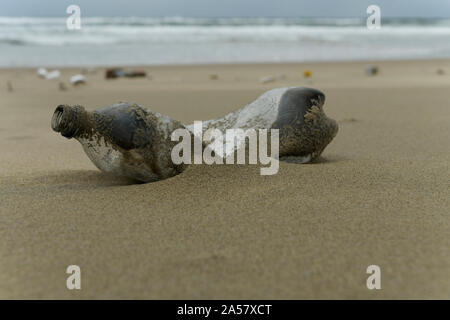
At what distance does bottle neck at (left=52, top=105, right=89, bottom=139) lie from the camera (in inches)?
91.2

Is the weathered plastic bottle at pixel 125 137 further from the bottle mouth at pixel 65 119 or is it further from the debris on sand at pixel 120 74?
the debris on sand at pixel 120 74

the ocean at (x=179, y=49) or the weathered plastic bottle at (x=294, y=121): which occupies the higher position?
the ocean at (x=179, y=49)

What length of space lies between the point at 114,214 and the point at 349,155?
5.48 ft

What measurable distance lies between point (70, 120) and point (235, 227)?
0.92m

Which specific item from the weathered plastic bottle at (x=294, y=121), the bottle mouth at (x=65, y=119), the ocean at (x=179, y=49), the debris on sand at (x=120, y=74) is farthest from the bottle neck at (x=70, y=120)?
the ocean at (x=179, y=49)

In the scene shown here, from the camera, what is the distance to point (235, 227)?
1.93 meters

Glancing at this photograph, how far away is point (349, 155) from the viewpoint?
324cm

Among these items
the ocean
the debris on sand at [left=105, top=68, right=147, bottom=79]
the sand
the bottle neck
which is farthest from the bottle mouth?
the ocean

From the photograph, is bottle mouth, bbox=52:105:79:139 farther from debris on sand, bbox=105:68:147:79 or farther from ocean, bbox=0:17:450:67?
ocean, bbox=0:17:450:67

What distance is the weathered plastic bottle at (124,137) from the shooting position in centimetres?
238

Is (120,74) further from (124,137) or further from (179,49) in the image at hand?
(124,137)

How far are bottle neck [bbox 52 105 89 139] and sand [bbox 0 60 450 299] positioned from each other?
11.0 inches
